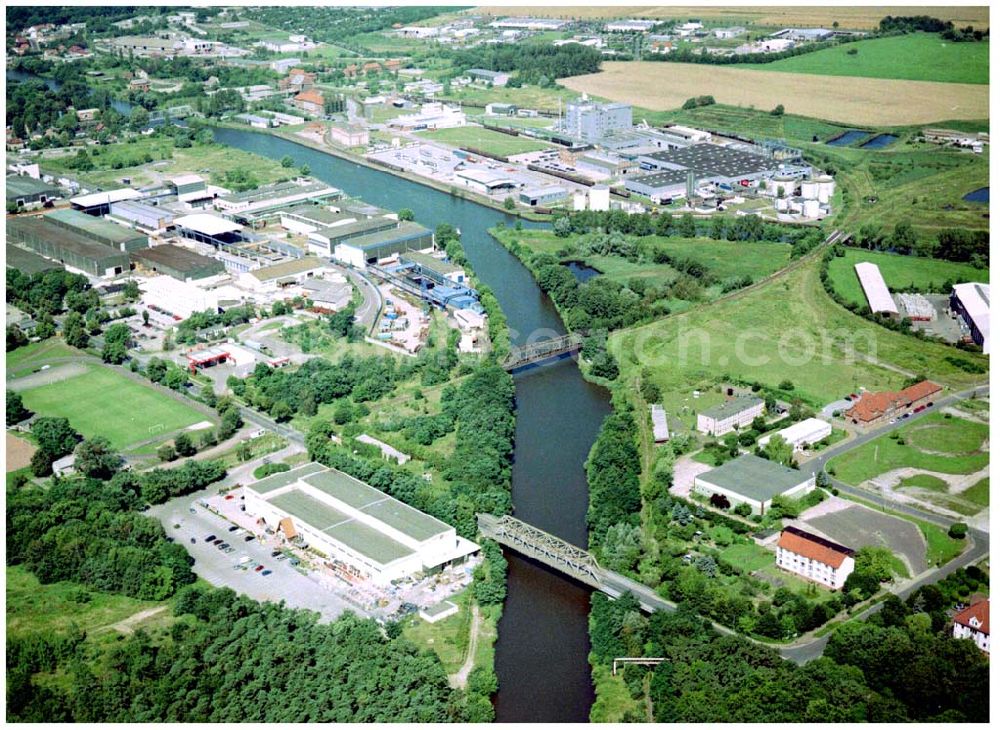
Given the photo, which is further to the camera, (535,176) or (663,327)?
(535,176)

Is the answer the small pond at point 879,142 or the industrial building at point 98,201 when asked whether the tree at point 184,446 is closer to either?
the industrial building at point 98,201

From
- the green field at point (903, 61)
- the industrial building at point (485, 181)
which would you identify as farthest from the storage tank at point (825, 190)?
the green field at point (903, 61)

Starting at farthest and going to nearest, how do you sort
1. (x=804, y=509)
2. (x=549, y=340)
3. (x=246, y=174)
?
(x=246, y=174)
(x=549, y=340)
(x=804, y=509)

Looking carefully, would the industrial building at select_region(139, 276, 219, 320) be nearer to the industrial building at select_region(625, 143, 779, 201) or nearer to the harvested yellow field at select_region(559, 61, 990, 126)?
the industrial building at select_region(625, 143, 779, 201)

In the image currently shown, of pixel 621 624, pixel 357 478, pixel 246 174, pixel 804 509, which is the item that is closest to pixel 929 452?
pixel 804 509

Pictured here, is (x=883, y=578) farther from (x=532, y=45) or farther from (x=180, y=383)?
(x=532, y=45)

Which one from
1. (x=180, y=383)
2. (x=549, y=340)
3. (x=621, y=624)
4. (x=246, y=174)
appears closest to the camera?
(x=621, y=624)

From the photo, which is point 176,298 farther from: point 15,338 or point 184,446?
point 184,446
